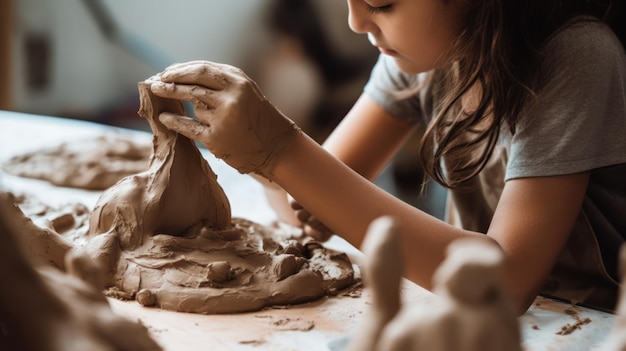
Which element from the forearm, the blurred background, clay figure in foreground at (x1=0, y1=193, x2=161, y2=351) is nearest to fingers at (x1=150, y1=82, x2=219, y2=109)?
the forearm

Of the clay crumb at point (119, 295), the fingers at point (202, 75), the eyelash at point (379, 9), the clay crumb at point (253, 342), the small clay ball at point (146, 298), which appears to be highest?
the eyelash at point (379, 9)

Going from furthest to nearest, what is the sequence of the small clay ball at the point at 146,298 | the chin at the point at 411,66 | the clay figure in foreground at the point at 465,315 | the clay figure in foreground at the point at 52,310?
1. the chin at the point at 411,66
2. the small clay ball at the point at 146,298
3. the clay figure in foreground at the point at 52,310
4. the clay figure in foreground at the point at 465,315

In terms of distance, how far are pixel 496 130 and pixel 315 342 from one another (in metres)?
0.65

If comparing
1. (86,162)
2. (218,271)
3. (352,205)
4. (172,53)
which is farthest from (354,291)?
(172,53)

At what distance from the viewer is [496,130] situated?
1604mm

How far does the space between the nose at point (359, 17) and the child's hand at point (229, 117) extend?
299 mm

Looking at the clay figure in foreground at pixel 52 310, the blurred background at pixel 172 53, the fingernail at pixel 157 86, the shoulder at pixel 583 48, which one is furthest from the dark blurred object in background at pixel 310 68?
the clay figure in foreground at pixel 52 310

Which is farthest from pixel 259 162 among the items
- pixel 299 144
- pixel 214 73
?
pixel 214 73

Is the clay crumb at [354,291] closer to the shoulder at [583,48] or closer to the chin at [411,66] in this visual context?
the chin at [411,66]

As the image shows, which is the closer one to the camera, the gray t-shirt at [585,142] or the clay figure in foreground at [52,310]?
the clay figure in foreground at [52,310]

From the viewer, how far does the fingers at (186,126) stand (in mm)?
1472

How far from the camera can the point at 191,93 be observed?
146 centimetres

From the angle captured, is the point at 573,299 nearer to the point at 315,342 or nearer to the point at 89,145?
the point at 315,342

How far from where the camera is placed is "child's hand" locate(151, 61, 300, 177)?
145cm
